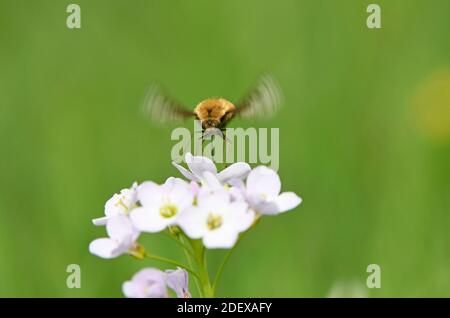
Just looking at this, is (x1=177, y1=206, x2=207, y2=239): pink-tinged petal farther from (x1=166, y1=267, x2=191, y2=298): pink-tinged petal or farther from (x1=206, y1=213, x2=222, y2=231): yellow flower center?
(x1=166, y1=267, x2=191, y2=298): pink-tinged petal

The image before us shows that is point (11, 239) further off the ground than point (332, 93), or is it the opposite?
point (332, 93)

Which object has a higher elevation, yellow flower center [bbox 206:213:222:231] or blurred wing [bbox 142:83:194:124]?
blurred wing [bbox 142:83:194:124]

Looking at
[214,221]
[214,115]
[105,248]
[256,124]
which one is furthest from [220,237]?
[256,124]

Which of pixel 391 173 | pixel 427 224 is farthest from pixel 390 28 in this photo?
pixel 427 224

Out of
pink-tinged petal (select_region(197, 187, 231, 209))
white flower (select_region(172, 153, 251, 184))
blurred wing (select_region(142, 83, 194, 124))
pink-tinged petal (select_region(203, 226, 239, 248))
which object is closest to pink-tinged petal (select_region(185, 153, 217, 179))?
white flower (select_region(172, 153, 251, 184))

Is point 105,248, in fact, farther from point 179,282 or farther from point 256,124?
point 256,124
